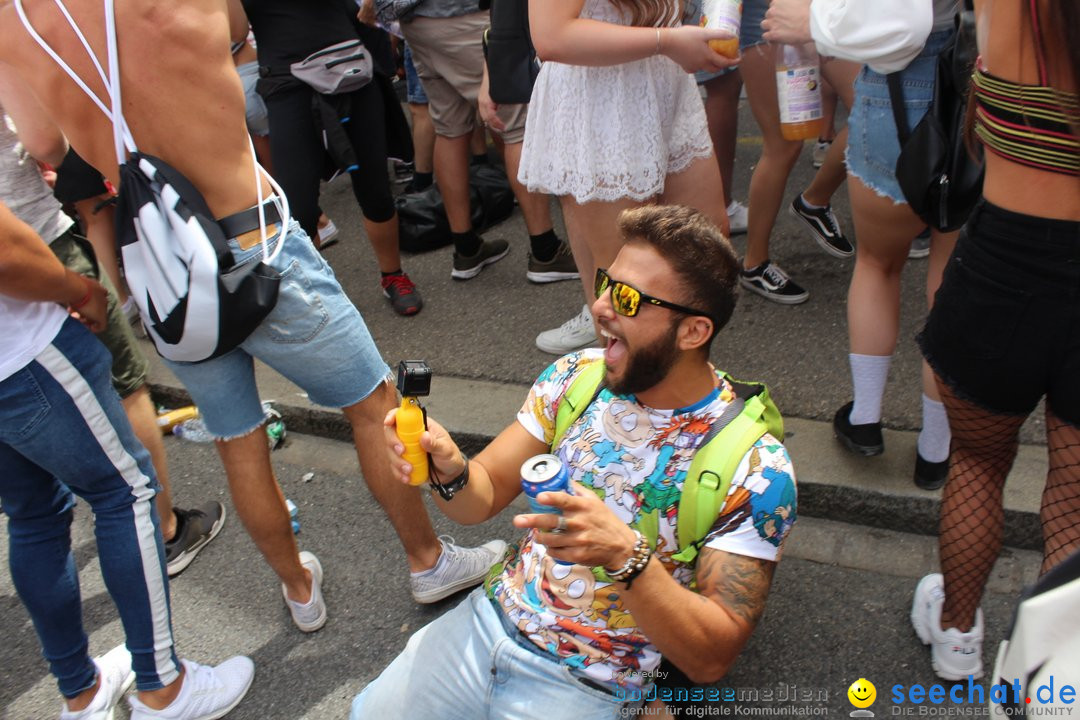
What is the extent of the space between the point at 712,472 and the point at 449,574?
1.21m

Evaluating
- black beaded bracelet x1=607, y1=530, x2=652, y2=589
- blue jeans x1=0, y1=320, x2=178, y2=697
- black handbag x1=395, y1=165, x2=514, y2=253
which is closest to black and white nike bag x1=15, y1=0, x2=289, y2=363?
blue jeans x1=0, y1=320, x2=178, y2=697

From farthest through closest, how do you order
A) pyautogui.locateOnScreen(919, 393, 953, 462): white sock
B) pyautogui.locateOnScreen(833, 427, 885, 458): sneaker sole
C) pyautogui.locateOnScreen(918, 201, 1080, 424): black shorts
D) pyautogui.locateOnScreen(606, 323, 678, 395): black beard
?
pyautogui.locateOnScreen(833, 427, 885, 458): sneaker sole
pyautogui.locateOnScreen(919, 393, 953, 462): white sock
pyautogui.locateOnScreen(606, 323, 678, 395): black beard
pyautogui.locateOnScreen(918, 201, 1080, 424): black shorts

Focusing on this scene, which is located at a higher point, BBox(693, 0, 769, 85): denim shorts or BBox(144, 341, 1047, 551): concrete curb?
BBox(693, 0, 769, 85): denim shorts

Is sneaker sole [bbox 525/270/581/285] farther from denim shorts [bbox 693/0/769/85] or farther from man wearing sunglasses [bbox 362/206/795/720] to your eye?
man wearing sunglasses [bbox 362/206/795/720]

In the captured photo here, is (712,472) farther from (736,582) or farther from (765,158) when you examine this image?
(765,158)

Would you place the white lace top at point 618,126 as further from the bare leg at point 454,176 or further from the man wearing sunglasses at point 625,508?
the bare leg at point 454,176

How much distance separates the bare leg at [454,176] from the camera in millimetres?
4523

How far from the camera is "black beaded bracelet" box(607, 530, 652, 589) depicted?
5.34 feet

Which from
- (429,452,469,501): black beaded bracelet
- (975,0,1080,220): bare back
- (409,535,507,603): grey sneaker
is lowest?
(409,535,507,603): grey sneaker

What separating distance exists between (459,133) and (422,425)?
2979 millimetres

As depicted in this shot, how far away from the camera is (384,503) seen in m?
2.75

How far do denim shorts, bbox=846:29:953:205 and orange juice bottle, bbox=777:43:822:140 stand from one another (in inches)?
11.9

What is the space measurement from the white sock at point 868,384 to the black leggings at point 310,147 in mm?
2266

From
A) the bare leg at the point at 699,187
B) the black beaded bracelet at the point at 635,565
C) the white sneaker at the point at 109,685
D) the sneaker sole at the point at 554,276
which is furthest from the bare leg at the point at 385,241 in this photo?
the black beaded bracelet at the point at 635,565
